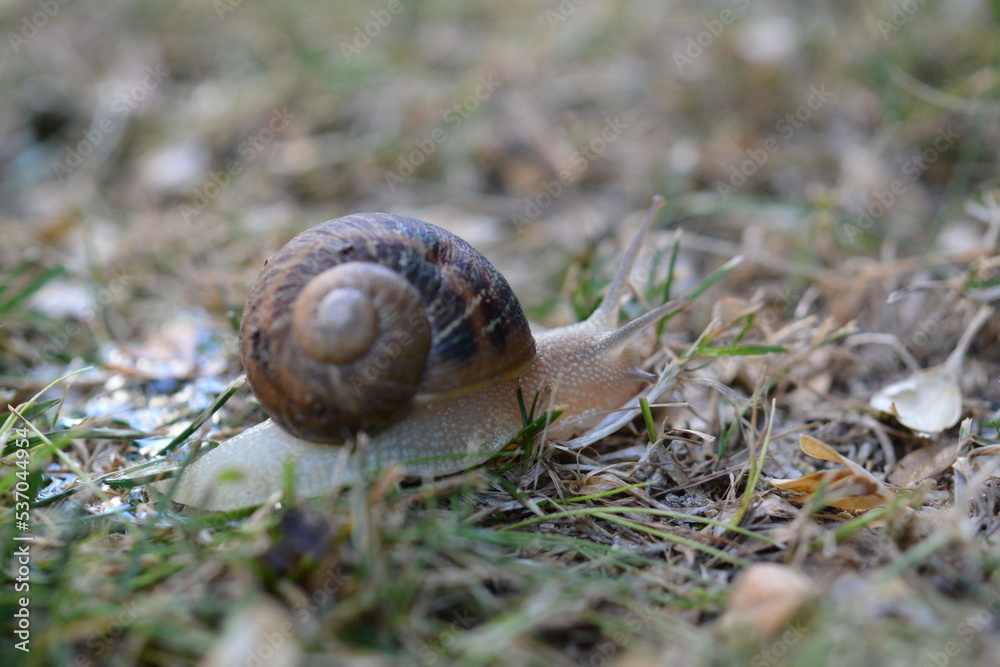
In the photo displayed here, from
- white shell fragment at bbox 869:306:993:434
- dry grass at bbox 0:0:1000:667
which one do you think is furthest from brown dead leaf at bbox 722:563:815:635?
white shell fragment at bbox 869:306:993:434

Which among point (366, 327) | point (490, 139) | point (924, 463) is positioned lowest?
point (924, 463)

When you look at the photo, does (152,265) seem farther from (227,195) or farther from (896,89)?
(896,89)

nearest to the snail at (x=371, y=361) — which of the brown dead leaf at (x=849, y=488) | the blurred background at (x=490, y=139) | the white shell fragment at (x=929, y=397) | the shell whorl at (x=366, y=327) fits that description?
the shell whorl at (x=366, y=327)

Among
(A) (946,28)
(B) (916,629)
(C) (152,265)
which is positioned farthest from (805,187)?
(C) (152,265)

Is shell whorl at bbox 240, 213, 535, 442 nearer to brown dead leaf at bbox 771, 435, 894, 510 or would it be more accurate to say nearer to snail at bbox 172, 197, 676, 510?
snail at bbox 172, 197, 676, 510

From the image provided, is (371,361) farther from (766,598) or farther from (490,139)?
(490,139)

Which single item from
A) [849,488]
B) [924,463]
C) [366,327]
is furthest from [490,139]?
[849,488]
